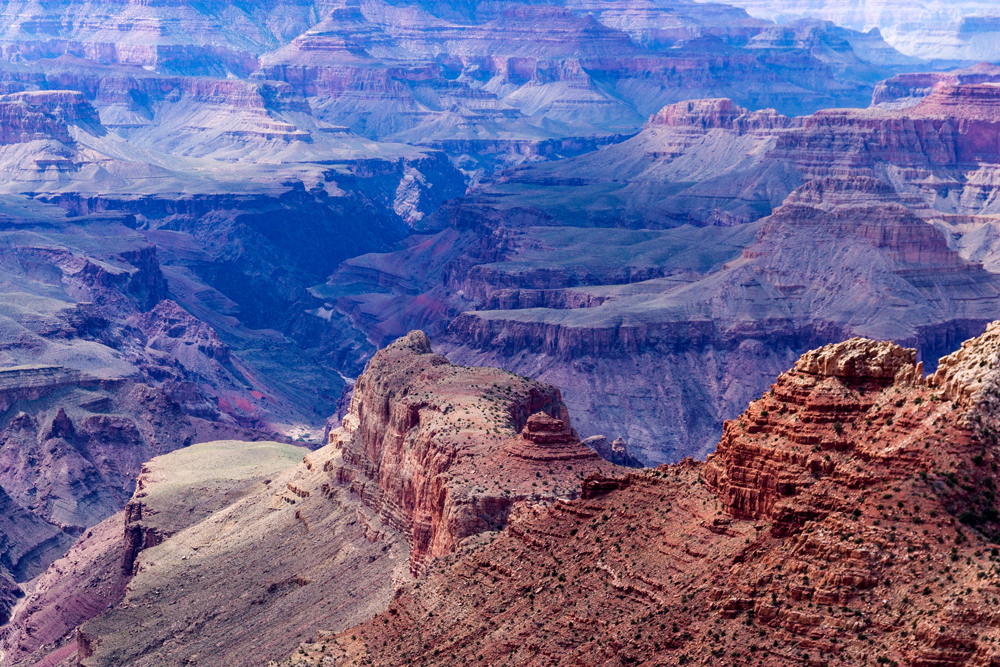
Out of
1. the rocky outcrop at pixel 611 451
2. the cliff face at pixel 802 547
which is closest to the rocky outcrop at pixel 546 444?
the cliff face at pixel 802 547

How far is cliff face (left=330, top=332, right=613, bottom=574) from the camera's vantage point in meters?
75.2

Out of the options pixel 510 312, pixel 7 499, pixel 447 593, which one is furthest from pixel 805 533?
pixel 510 312

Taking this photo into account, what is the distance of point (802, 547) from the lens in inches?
1703

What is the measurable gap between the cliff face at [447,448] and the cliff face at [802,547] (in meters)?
17.9

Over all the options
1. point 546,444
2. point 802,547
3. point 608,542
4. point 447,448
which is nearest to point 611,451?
point 447,448

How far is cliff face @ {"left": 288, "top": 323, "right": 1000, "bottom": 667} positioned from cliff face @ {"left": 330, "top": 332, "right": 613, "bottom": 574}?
17.9 m

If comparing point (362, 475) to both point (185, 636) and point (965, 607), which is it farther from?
point (965, 607)

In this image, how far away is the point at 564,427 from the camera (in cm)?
8019

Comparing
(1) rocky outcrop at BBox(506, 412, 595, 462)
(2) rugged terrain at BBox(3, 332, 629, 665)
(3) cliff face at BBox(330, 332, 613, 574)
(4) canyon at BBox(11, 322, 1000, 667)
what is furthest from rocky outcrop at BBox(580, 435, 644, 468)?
(1) rocky outcrop at BBox(506, 412, 595, 462)

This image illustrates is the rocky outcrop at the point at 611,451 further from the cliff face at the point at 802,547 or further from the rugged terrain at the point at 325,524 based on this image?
the cliff face at the point at 802,547

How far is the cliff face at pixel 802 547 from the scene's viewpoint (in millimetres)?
41031

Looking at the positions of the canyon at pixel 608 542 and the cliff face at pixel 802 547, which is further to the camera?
the canyon at pixel 608 542

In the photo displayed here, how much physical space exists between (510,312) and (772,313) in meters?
29.1

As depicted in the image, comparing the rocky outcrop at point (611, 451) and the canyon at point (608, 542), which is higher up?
the canyon at point (608, 542)
